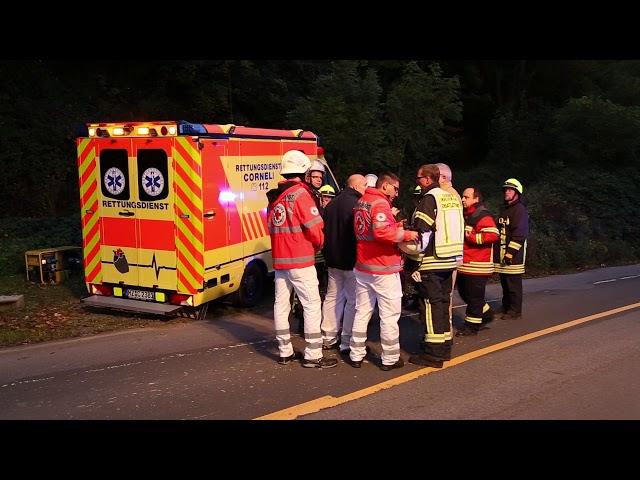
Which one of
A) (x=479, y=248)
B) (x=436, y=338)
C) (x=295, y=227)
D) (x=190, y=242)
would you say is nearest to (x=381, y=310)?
(x=436, y=338)

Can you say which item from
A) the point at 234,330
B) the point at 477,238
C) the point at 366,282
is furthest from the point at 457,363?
the point at 234,330

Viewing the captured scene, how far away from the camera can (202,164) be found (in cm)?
762

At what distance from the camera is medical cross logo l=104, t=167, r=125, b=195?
8055 millimetres

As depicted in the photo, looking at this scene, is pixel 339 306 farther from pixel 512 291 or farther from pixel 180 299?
pixel 512 291

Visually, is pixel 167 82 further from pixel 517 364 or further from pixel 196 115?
pixel 517 364

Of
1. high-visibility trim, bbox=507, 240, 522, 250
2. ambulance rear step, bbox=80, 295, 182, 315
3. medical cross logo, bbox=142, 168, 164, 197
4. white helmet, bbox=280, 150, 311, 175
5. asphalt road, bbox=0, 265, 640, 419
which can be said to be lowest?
asphalt road, bbox=0, 265, 640, 419

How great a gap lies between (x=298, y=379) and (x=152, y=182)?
3.51m

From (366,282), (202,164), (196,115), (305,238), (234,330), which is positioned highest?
(196,115)

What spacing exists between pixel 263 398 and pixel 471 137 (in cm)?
2816

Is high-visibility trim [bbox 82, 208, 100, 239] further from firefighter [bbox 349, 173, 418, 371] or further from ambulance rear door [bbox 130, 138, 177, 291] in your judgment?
firefighter [bbox 349, 173, 418, 371]

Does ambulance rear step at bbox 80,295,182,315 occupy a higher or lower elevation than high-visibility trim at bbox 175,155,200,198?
lower

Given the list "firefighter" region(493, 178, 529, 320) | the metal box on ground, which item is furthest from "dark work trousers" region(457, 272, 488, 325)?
the metal box on ground

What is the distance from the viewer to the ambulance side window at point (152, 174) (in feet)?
25.5

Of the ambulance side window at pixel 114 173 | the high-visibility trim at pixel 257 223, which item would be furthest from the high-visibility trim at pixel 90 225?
the high-visibility trim at pixel 257 223
